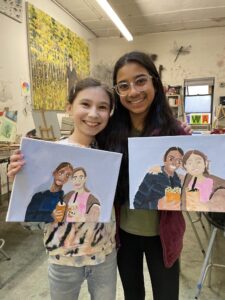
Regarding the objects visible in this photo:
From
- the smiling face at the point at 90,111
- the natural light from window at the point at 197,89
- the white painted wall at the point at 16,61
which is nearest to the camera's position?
the smiling face at the point at 90,111

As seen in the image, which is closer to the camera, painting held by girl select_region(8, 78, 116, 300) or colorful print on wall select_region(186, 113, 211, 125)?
painting held by girl select_region(8, 78, 116, 300)

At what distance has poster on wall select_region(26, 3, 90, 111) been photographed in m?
4.48

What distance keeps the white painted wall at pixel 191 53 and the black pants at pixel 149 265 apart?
19.9ft

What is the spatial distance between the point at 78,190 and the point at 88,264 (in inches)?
10.8

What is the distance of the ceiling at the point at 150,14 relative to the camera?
5.26 metres

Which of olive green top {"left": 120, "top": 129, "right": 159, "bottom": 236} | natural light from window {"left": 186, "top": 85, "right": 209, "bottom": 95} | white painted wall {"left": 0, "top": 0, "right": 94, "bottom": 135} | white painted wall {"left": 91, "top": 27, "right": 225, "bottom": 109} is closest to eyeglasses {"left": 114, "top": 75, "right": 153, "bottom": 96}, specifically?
olive green top {"left": 120, "top": 129, "right": 159, "bottom": 236}

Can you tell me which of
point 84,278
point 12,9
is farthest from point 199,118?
point 84,278

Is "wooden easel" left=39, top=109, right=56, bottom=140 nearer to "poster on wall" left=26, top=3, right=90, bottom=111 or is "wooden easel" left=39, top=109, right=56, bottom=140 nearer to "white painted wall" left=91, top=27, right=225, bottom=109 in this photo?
"poster on wall" left=26, top=3, right=90, bottom=111

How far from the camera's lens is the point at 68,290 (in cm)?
99

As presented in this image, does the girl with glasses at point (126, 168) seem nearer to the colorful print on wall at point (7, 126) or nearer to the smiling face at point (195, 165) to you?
the smiling face at point (195, 165)

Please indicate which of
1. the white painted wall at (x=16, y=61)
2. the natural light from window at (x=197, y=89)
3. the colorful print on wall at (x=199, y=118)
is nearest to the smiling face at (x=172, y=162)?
the white painted wall at (x=16, y=61)

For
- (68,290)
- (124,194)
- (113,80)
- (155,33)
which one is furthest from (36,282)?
(155,33)

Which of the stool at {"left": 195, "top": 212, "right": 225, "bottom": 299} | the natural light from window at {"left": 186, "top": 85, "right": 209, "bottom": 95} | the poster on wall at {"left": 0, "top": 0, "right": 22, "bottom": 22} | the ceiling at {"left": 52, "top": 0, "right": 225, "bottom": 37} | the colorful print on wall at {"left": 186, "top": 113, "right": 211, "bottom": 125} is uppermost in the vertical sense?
the ceiling at {"left": 52, "top": 0, "right": 225, "bottom": 37}

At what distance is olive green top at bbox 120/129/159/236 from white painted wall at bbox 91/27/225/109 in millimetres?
6046
